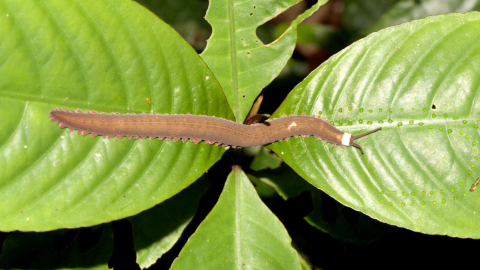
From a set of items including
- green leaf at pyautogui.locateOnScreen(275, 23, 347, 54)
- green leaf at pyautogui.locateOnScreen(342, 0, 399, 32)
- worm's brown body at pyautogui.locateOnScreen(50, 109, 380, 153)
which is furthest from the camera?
green leaf at pyautogui.locateOnScreen(342, 0, 399, 32)

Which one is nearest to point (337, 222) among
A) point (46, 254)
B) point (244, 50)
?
point (244, 50)

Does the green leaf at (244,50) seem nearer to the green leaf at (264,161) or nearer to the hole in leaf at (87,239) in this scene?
the green leaf at (264,161)

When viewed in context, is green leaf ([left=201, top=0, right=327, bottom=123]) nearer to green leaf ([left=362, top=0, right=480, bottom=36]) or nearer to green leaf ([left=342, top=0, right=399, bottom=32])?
green leaf ([left=362, top=0, right=480, bottom=36])

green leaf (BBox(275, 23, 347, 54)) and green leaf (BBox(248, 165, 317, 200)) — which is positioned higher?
green leaf (BBox(275, 23, 347, 54))

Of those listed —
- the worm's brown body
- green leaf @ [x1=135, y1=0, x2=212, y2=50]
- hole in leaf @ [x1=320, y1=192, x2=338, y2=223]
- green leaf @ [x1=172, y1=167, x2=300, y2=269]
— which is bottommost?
hole in leaf @ [x1=320, y1=192, x2=338, y2=223]

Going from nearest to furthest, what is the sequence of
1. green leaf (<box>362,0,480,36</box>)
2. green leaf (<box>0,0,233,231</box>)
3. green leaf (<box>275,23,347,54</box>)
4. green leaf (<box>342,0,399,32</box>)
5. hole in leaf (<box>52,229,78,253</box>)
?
green leaf (<box>0,0,233,231</box>), hole in leaf (<box>52,229,78,253</box>), green leaf (<box>362,0,480,36</box>), green leaf (<box>275,23,347,54</box>), green leaf (<box>342,0,399,32</box>)

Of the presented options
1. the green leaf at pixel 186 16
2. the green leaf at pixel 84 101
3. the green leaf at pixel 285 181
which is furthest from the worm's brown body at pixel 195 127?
the green leaf at pixel 186 16

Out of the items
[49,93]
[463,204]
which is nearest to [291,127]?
[463,204]

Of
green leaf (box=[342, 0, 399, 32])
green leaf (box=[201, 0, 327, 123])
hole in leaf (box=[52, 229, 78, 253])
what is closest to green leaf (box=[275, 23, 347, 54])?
green leaf (box=[342, 0, 399, 32])
